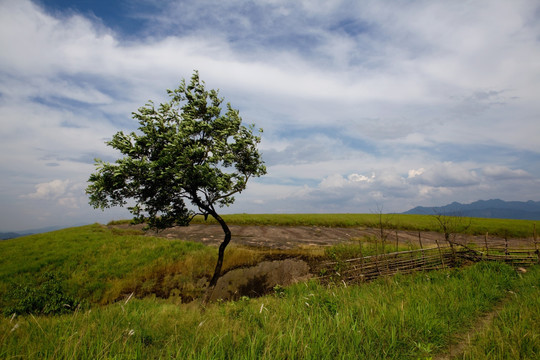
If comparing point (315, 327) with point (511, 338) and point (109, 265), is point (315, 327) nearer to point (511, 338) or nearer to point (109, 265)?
point (511, 338)

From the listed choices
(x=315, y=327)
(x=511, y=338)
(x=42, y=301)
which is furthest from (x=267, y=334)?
(x=42, y=301)

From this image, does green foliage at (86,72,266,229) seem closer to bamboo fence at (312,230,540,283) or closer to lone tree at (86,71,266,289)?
lone tree at (86,71,266,289)

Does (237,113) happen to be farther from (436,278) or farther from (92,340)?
(436,278)

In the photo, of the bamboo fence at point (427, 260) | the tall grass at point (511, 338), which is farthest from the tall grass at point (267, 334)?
the bamboo fence at point (427, 260)

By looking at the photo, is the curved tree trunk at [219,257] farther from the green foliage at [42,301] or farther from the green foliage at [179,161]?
the green foliage at [42,301]

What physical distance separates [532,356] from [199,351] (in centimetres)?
591

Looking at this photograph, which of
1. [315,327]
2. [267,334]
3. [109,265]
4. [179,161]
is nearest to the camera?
[267,334]

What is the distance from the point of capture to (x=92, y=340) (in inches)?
161

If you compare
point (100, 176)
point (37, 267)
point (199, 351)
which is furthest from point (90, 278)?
point (199, 351)

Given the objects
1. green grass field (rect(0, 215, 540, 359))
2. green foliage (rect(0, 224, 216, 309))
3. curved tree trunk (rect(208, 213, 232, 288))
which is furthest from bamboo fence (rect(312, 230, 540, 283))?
green foliage (rect(0, 224, 216, 309))

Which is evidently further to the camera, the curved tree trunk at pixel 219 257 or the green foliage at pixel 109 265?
the green foliage at pixel 109 265

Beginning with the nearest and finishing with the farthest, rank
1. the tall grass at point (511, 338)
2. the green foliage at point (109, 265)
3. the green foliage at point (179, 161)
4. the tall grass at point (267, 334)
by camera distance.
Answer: the tall grass at point (267, 334) → the tall grass at point (511, 338) → the green foliage at point (179, 161) → the green foliage at point (109, 265)

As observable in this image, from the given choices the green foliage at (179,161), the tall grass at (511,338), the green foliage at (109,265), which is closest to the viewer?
the tall grass at (511,338)

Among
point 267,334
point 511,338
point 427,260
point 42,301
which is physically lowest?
point 42,301
